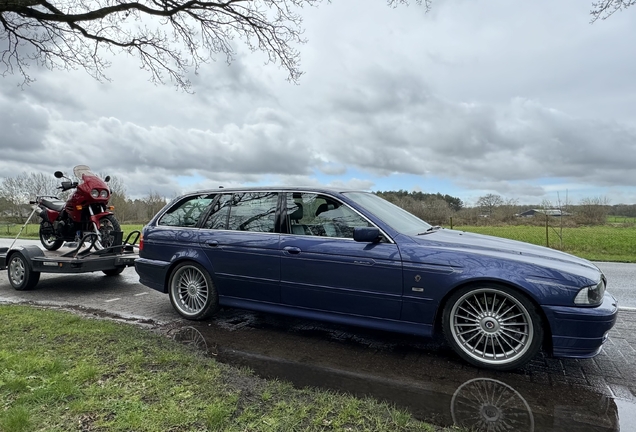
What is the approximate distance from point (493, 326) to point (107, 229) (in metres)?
6.82

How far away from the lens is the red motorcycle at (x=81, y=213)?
709cm

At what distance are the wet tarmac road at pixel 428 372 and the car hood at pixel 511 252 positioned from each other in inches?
36.2

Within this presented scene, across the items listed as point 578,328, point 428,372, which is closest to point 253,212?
point 428,372

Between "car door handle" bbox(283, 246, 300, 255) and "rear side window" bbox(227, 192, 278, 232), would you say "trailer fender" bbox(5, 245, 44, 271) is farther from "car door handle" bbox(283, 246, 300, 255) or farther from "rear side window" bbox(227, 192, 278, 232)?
"car door handle" bbox(283, 246, 300, 255)

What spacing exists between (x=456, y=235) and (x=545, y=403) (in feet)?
6.06

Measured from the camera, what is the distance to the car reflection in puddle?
102 inches

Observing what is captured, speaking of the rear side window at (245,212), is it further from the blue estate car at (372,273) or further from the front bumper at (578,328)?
the front bumper at (578,328)

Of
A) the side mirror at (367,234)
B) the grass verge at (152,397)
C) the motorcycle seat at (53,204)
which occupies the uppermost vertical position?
the motorcycle seat at (53,204)

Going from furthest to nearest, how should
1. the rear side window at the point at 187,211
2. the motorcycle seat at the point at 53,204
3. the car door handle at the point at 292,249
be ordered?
the motorcycle seat at the point at 53,204, the rear side window at the point at 187,211, the car door handle at the point at 292,249

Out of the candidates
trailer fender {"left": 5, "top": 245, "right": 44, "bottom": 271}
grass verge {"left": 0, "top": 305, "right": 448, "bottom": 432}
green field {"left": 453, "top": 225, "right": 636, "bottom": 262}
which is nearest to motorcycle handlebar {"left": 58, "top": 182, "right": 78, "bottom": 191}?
trailer fender {"left": 5, "top": 245, "right": 44, "bottom": 271}

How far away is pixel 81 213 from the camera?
7.47 metres

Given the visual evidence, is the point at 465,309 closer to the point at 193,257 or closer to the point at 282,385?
the point at 282,385

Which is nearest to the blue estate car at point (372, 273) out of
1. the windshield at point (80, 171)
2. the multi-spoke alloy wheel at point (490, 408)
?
the multi-spoke alloy wheel at point (490, 408)

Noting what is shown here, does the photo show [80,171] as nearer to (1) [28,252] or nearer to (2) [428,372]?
(1) [28,252]
